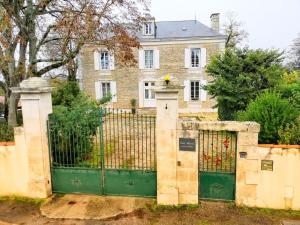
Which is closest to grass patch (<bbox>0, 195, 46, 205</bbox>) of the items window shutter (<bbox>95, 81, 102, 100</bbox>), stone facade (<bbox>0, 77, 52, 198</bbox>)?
stone facade (<bbox>0, 77, 52, 198</bbox>)

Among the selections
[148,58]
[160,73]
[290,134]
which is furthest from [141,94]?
[290,134]

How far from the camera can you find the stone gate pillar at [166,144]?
216 inches

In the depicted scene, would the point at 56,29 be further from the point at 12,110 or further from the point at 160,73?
the point at 160,73

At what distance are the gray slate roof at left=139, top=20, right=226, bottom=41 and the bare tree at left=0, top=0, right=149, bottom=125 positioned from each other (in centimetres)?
1004

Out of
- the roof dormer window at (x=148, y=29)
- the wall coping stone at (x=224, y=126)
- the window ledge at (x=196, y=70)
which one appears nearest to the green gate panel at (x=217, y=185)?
the wall coping stone at (x=224, y=126)

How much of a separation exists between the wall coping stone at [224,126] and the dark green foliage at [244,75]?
613 centimetres

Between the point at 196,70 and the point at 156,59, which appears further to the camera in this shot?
the point at 156,59

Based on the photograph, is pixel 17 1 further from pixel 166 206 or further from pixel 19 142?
pixel 166 206

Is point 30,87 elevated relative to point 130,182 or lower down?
elevated

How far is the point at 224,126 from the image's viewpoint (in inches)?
211

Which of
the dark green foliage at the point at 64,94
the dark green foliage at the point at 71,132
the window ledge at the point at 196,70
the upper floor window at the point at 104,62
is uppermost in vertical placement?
the upper floor window at the point at 104,62

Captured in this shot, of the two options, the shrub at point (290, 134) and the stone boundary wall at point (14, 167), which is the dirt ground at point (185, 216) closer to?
the stone boundary wall at point (14, 167)

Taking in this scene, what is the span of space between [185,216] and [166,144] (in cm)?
164

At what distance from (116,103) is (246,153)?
1643 cm
